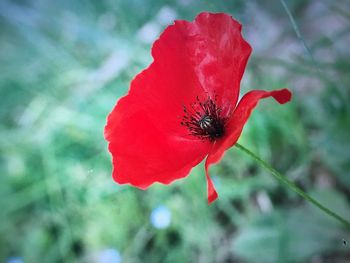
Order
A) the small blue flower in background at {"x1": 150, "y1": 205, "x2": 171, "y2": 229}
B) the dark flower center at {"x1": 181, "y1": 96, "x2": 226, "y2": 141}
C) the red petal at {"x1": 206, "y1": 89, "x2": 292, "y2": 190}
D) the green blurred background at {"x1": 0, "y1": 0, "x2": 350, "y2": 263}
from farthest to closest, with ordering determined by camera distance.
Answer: the small blue flower in background at {"x1": 150, "y1": 205, "x2": 171, "y2": 229} → the green blurred background at {"x1": 0, "y1": 0, "x2": 350, "y2": 263} → the dark flower center at {"x1": 181, "y1": 96, "x2": 226, "y2": 141} → the red petal at {"x1": 206, "y1": 89, "x2": 292, "y2": 190}

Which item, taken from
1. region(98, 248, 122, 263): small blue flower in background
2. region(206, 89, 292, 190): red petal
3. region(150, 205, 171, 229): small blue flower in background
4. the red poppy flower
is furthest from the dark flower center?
region(98, 248, 122, 263): small blue flower in background

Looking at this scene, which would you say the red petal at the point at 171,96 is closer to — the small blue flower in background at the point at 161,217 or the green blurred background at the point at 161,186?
the green blurred background at the point at 161,186

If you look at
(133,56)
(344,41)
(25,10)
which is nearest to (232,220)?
(133,56)

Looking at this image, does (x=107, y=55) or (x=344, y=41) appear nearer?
(x=344, y=41)

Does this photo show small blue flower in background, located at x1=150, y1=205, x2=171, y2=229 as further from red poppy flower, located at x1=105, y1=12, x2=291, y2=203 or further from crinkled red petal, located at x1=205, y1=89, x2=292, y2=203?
crinkled red petal, located at x1=205, y1=89, x2=292, y2=203

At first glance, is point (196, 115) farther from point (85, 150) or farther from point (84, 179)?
point (85, 150)

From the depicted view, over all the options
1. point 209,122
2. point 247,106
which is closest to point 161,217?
point 209,122

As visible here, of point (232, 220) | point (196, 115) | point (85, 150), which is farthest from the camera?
point (85, 150)

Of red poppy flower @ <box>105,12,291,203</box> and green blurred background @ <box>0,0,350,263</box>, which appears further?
green blurred background @ <box>0,0,350,263</box>

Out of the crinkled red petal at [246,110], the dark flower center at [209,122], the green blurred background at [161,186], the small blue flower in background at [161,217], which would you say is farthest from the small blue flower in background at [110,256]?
the crinkled red petal at [246,110]
